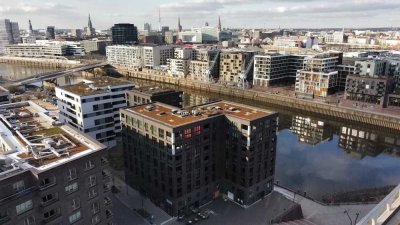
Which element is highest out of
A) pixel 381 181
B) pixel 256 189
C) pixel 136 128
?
pixel 136 128

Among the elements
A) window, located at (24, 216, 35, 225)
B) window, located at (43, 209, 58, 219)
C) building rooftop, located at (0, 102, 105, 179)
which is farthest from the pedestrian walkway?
window, located at (24, 216, 35, 225)

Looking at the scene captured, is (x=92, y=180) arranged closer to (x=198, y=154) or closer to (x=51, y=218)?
(x=51, y=218)

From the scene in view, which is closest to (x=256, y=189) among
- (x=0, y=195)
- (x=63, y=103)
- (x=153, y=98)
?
(x=153, y=98)

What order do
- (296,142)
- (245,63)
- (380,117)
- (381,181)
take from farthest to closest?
(245,63) < (380,117) < (296,142) < (381,181)

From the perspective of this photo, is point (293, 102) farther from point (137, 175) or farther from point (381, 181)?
point (137, 175)

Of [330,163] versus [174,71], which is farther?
[174,71]
